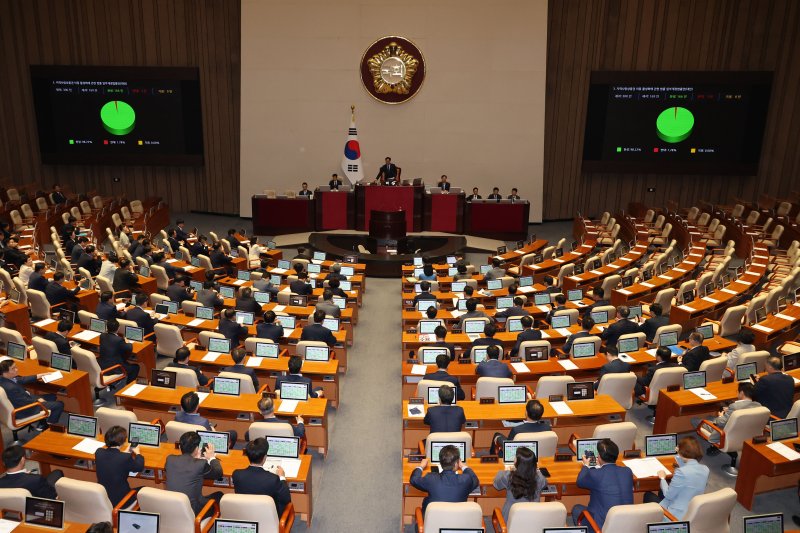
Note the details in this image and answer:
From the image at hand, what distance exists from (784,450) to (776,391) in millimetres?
1261

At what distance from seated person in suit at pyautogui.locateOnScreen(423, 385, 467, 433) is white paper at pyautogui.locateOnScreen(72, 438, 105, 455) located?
12.0ft

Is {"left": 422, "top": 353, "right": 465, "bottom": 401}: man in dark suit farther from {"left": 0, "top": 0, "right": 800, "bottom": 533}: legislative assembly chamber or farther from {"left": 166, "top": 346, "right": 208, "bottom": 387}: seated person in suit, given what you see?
{"left": 166, "top": 346, "right": 208, "bottom": 387}: seated person in suit

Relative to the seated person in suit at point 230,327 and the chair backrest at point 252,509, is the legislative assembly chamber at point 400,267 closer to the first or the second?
the chair backrest at point 252,509

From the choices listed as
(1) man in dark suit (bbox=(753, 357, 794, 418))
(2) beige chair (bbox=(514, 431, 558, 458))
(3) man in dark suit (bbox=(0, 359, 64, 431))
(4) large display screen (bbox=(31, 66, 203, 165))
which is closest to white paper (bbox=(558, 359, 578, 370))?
(1) man in dark suit (bbox=(753, 357, 794, 418))

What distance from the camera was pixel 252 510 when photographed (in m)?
5.66

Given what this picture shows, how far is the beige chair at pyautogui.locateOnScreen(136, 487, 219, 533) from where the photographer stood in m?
5.59

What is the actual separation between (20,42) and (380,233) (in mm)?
15270

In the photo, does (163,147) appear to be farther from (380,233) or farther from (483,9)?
(483,9)

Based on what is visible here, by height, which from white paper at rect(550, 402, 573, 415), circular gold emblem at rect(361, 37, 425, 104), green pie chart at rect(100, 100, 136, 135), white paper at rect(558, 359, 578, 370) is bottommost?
white paper at rect(550, 402, 573, 415)

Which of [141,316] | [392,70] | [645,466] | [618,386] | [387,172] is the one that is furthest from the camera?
[392,70]

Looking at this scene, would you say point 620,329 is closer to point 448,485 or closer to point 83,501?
point 448,485

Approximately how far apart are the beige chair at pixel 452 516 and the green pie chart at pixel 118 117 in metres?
21.1

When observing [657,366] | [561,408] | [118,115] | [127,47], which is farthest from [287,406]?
[127,47]

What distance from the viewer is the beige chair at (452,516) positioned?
5.56 metres
